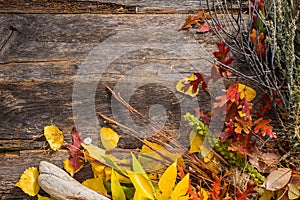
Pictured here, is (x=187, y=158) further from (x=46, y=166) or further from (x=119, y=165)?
(x=46, y=166)

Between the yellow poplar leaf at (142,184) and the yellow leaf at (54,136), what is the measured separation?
348mm

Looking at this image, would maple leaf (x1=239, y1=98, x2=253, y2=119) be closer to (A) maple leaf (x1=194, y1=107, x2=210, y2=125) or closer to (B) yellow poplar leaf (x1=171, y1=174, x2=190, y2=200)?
(A) maple leaf (x1=194, y1=107, x2=210, y2=125)

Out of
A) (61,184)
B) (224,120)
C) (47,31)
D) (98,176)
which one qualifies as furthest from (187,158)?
(47,31)

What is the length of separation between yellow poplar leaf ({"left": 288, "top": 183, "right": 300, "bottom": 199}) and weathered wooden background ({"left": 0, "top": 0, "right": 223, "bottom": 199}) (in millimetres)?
494

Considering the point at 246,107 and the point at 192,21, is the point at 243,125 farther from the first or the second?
the point at 192,21

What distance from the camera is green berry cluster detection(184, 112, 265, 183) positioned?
1.93 m

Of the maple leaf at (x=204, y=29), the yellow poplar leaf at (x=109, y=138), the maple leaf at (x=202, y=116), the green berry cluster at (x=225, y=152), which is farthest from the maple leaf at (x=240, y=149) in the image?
the maple leaf at (x=204, y=29)

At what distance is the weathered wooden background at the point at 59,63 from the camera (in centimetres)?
201

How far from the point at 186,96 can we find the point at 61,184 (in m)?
0.66

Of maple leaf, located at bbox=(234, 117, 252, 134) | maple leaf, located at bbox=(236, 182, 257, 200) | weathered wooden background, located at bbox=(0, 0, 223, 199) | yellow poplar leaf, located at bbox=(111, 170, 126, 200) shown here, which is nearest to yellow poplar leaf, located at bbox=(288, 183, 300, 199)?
maple leaf, located at bbox=(236, 182, 257, 200)

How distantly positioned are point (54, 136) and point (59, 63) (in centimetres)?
36

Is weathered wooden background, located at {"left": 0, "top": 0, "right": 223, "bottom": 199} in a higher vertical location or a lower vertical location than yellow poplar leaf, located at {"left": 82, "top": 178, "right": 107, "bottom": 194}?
higher

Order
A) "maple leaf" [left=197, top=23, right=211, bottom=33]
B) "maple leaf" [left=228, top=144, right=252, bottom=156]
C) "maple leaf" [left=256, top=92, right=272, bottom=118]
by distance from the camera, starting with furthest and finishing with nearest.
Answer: "maple leaf" [left=197, top=23, right=211, bottom=33]
"maple leaf" [left=256, top=92, right=272, bottom=118]
"maple leaf" [left=228, top=144, right=252, bottom=156]

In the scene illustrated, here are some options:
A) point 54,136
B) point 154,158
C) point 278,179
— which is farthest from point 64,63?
point 278,179
